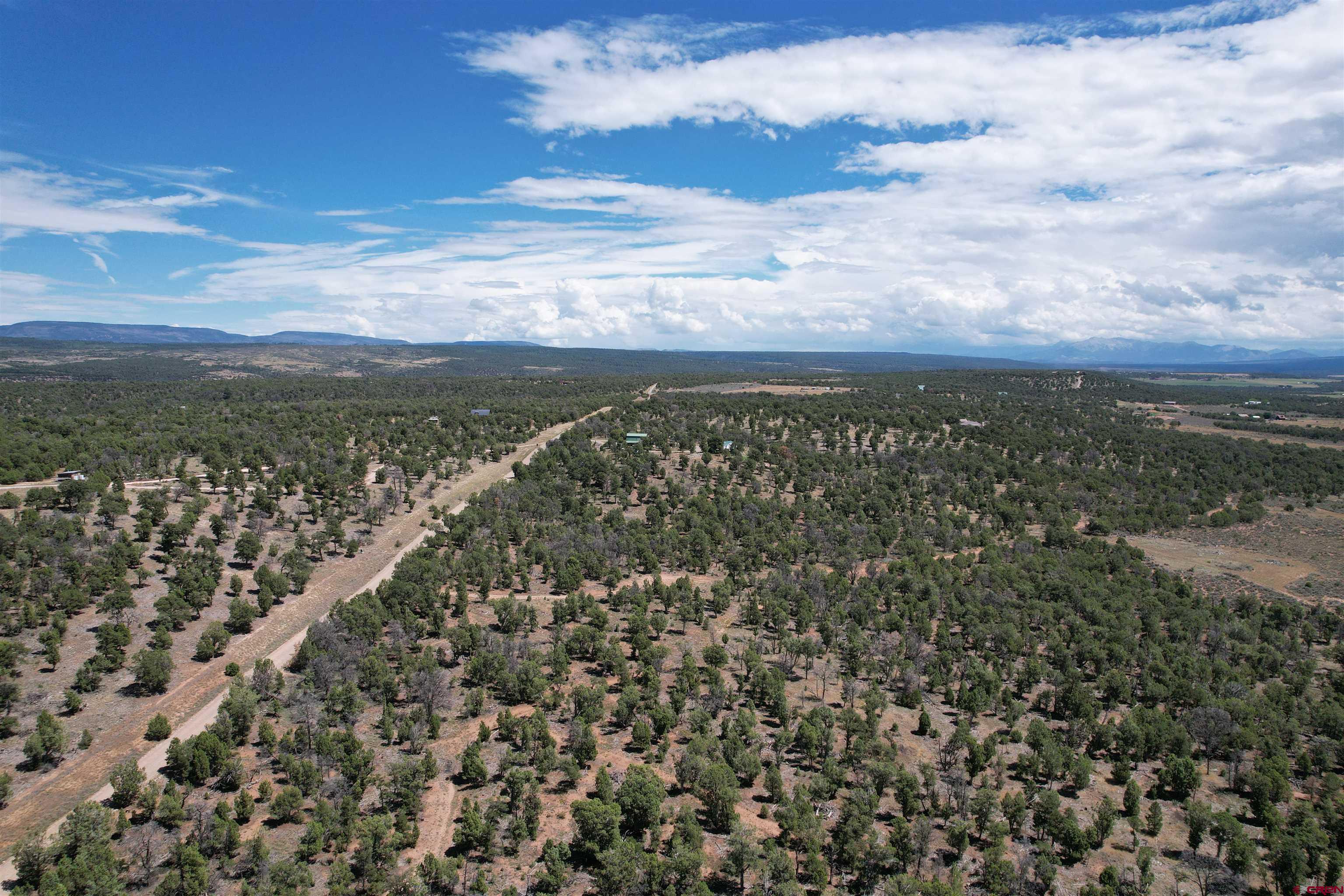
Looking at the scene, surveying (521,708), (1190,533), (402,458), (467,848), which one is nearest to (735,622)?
(521,708)

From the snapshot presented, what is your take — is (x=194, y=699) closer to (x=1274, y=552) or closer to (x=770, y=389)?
(x=1274, y=552)

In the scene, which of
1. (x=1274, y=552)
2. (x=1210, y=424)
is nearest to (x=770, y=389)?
(x=1210, y=424)

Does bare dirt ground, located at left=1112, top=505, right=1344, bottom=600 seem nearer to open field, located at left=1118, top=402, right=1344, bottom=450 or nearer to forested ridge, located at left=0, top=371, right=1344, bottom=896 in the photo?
forested ridge, located at left=0, top=371, right=1344, bottom=896

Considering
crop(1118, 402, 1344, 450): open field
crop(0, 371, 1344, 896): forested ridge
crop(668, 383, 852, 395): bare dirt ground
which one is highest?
crop(668, 383, 852, 395): bare dirt ground

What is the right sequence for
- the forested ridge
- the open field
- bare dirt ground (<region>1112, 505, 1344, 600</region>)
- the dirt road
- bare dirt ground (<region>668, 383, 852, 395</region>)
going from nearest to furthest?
the forested ridge → the dirt road → bare dirt ground (<region>1112, 505, 1344, 600</region>) → the open field → bare dirt ground (<region>668, 383, 852, 395</region>)

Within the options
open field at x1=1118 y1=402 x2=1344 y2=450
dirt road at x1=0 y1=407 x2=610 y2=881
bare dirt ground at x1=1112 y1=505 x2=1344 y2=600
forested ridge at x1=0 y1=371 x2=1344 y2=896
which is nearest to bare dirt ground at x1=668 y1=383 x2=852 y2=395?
open field at x1=1118 y1=402 x2=1344 y2=450

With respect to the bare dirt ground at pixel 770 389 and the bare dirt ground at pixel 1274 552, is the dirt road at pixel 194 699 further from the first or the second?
the bare dirt ground at pixel 770 389
